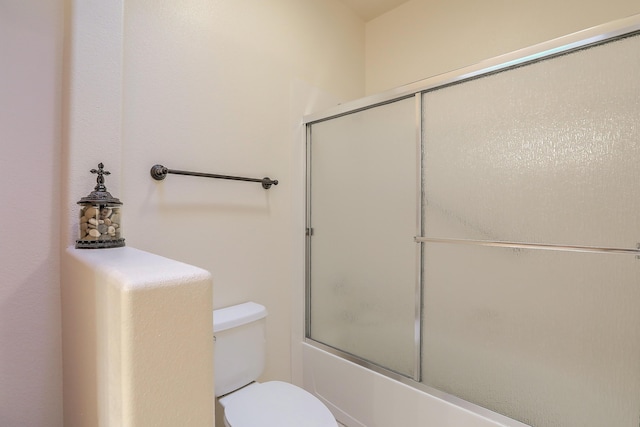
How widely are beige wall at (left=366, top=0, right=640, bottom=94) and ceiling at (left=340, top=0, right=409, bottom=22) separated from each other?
40 mm

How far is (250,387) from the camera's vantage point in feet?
4.38

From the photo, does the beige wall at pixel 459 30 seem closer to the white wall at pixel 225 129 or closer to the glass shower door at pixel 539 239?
the white wall at pixel 225 129

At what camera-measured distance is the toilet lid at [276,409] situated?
111 centimetres

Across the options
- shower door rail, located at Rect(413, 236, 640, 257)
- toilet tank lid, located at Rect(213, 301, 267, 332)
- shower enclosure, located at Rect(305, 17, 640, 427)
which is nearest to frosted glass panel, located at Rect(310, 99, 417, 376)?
shower enclosure, located at Rect(305, 17, 640, 427)

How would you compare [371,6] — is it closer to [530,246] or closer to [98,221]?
[530,246]

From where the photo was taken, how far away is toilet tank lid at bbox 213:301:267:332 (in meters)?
1.29

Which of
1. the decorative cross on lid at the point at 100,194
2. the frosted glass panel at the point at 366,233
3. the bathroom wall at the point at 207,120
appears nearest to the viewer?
the decorative cross on lid at the point at 100,194

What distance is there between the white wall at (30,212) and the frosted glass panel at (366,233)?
1185 mm

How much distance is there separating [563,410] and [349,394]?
3.00ft

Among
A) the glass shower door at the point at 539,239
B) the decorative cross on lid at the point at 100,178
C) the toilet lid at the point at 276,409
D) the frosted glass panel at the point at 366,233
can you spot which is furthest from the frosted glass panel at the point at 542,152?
the decorative cross on lid at the point at 100,178

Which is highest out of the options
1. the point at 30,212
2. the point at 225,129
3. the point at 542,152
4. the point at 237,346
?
the point at 225,129

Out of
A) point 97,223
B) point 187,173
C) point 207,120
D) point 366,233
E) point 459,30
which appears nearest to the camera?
point 97,223

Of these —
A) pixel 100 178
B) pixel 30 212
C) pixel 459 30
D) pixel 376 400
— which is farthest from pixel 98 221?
pixel 459 30

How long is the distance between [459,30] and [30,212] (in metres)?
2.29
